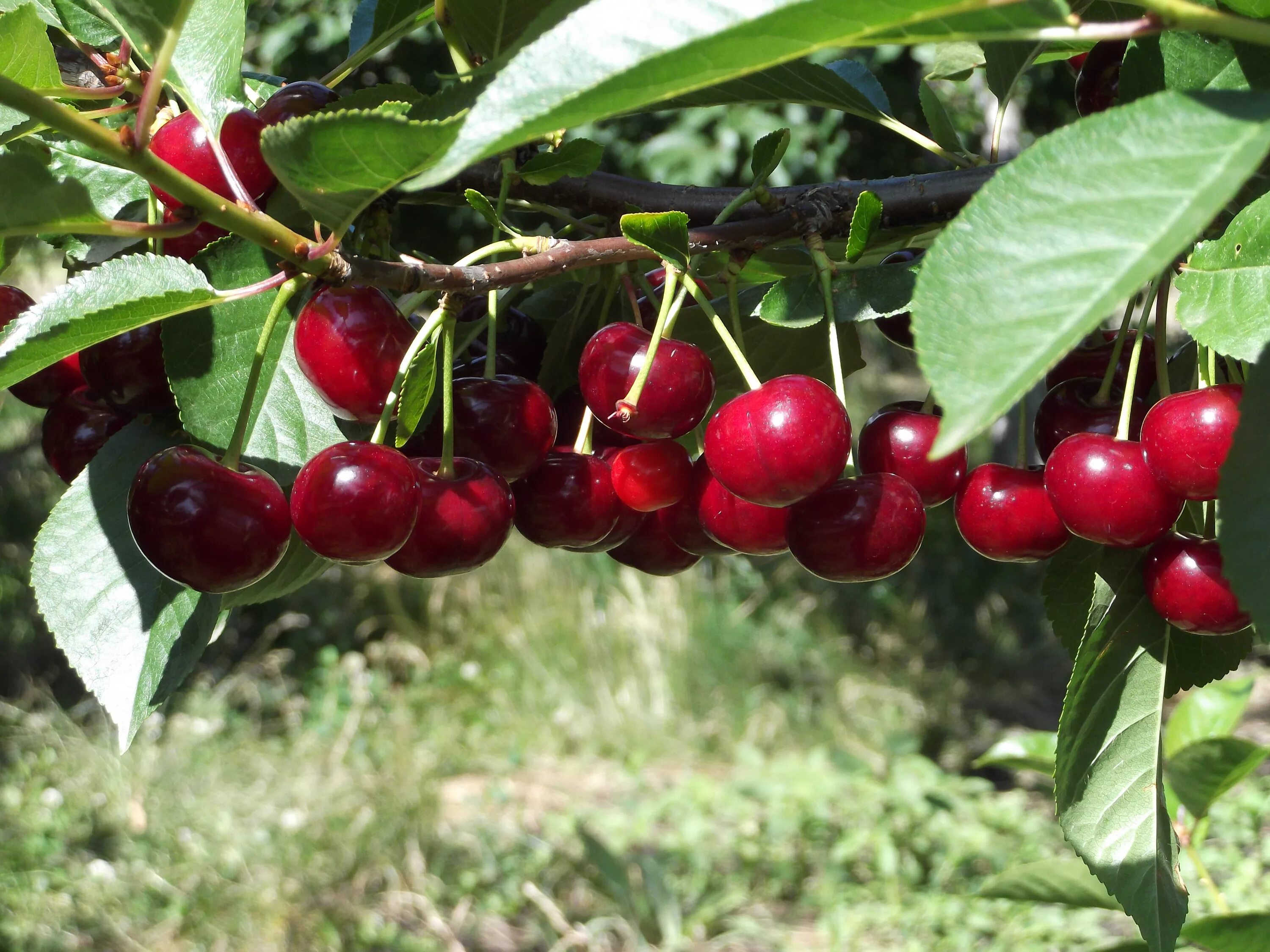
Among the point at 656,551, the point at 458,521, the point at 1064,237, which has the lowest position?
the point at 656,551

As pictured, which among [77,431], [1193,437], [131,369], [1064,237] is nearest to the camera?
[1064,237]

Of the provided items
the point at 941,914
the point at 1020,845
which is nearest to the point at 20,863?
the point at 941,914

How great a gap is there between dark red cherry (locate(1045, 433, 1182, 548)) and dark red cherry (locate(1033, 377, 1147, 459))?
63 millimetres

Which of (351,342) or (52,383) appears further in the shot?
(52,383)

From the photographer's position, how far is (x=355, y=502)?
506 mm

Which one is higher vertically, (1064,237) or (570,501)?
(1064,237)

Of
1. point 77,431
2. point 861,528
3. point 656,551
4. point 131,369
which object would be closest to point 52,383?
point 77,431

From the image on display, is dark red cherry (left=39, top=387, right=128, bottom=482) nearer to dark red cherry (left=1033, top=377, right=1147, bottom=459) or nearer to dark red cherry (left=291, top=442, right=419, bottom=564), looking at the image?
dark red cherry (left=291, top=442, right=419, bottom=564)

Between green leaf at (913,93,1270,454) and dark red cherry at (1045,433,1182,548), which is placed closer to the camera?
green leaf at (913,93,1270,454)

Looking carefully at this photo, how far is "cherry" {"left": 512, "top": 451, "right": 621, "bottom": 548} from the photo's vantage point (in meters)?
0.61

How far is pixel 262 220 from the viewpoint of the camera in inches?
18.0

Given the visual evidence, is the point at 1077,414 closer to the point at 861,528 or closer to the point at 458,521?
the point at 861,528

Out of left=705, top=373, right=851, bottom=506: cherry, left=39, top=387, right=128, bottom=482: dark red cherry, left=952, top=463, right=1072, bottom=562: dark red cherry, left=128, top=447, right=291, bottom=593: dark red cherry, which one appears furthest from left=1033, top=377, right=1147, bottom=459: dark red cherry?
left=39, top=387, right=128, bottom=482: dark red cherry

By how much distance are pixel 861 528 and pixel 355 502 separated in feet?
0.81
